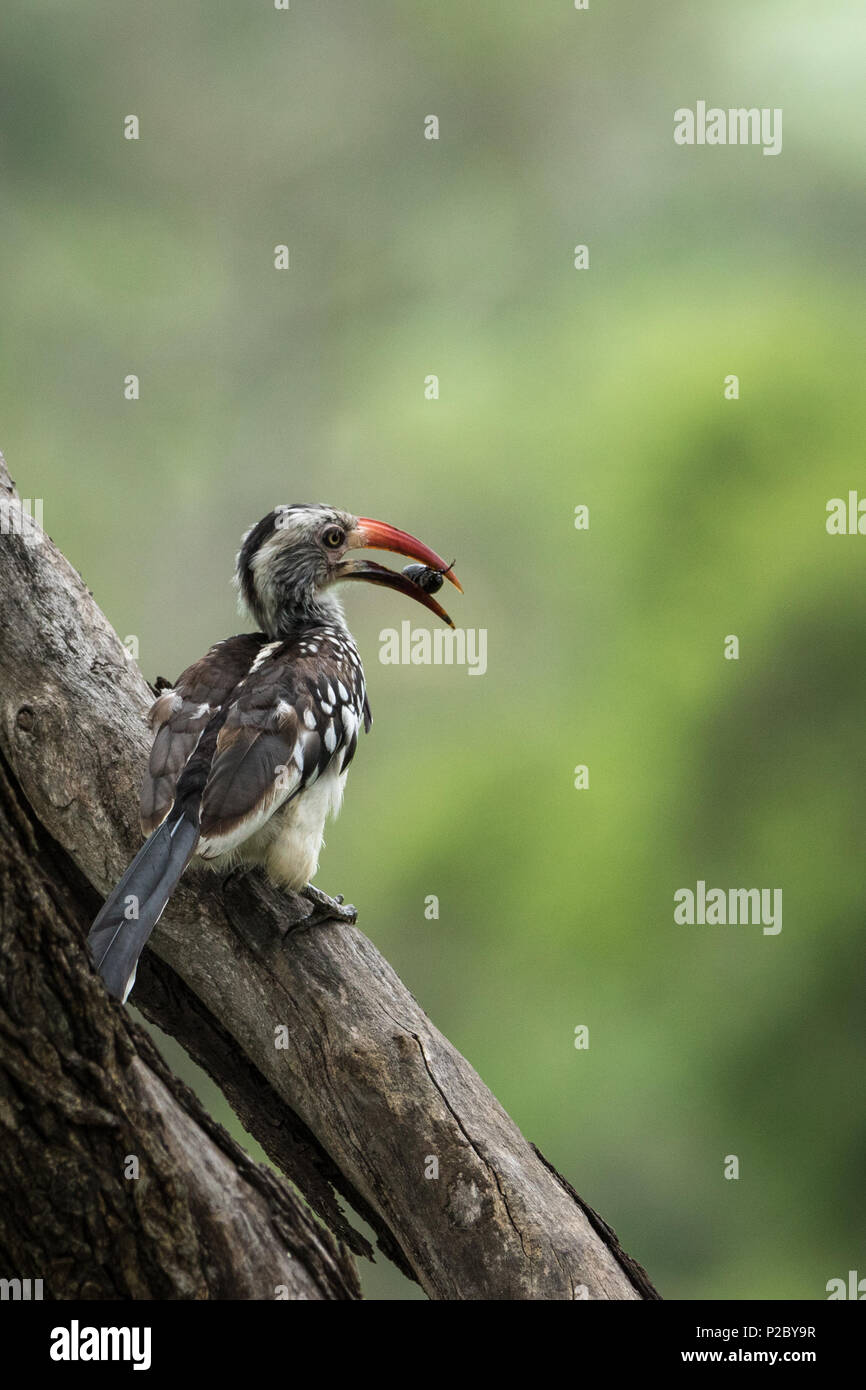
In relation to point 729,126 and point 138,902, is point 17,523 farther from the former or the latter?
point 729,126

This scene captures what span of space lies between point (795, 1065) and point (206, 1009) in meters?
4.70

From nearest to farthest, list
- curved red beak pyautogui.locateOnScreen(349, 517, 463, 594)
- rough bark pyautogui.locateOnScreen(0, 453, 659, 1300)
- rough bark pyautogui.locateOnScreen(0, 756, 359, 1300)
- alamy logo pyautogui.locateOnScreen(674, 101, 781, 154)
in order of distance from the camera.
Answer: rough bark pyautogui.locateOnScreen(0, 756, 359, 1300) → rough bark pyautogui.locateOnScreen(0, 453, 659, 1300) → curved red beak pyautogui.locateOnScreen(349, 517, 463, 594) → alamy logo pyautogui.locateOnScreen(674, 101, 781, 154)

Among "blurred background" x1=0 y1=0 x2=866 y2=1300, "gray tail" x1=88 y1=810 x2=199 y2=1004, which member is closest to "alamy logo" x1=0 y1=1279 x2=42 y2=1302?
"gray tail" x1=88 y1=810 x2=199 y2=1004

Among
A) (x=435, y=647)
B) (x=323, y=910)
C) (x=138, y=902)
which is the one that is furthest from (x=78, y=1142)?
(x=435, y=647)

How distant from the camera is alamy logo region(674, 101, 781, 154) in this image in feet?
21.5

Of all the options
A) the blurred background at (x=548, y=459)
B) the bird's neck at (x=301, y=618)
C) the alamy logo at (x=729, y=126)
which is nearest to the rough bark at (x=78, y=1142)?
the bird's neck at (x=301, y=618)

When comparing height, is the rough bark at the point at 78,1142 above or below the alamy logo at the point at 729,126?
below

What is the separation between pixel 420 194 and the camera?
22.2 feet

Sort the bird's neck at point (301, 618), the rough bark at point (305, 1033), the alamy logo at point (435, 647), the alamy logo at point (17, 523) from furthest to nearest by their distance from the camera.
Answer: the alamy logo at point (435, 647) → the bird's neck at point (301, 618) → the alamy logo at point (17, 523) → the rough bark at point (305, 1033)

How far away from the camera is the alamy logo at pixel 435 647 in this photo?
6.22m

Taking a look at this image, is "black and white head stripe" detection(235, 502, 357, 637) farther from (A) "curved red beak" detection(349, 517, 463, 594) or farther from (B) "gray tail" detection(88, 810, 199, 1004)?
(B) "gray tail" detection(88, 810, 199, 1004)

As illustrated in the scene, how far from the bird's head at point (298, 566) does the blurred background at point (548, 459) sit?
3017 mm

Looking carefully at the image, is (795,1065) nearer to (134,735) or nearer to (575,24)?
(134,735)
